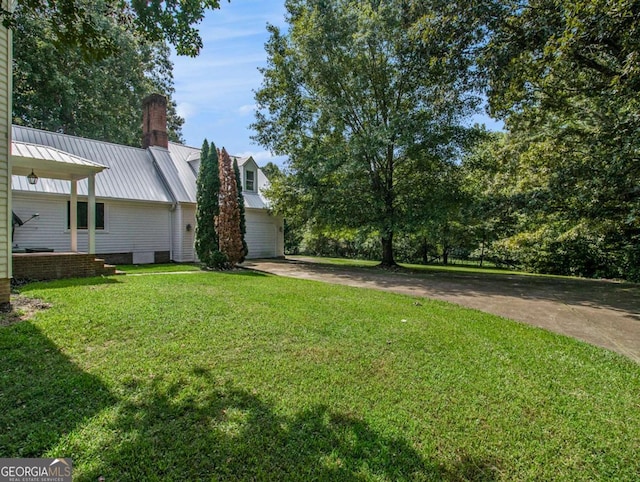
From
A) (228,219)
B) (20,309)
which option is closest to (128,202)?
(228,219)

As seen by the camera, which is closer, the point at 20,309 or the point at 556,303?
the point at 20,309

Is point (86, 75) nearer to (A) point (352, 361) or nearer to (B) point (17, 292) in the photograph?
(B) point (17, 292)

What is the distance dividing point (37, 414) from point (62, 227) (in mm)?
11890

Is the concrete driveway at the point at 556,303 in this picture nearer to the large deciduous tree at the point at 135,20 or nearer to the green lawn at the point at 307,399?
the green lawn at the point at 307,399

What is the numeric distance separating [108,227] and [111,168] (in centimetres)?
262

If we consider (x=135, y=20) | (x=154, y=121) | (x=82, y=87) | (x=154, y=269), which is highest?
(x=82, y=87)

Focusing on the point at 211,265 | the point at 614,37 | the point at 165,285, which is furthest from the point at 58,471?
the point at 614,37

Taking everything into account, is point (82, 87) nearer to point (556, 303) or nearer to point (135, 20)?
point (135, 20)

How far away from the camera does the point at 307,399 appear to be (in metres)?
2.96

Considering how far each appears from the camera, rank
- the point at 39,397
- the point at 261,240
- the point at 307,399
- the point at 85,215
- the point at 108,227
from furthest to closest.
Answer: the point at 261,240
the point at 108,227
the point at 85,215
the point at 307,399
the point at 39,397

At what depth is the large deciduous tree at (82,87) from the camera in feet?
54.4

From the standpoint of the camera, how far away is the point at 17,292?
20.5 ft

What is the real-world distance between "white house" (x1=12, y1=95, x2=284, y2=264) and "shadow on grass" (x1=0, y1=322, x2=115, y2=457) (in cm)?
965

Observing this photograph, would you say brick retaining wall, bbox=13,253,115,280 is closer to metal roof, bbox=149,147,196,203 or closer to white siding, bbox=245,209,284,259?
metal roof, bbox=149,147,196,203
